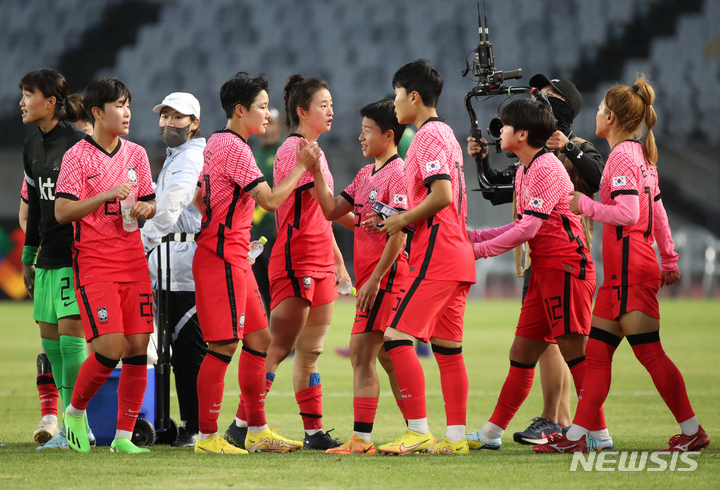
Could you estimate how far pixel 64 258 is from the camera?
4.69 m

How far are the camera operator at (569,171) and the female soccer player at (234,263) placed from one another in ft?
4.11

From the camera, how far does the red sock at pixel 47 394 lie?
195 inches

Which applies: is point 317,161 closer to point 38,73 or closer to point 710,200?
point 38,73

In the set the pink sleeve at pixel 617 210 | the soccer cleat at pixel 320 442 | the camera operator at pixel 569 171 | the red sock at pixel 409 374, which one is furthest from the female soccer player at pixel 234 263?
the pink sleeve at pixel 617 210

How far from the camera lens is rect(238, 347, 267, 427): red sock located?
445 cm

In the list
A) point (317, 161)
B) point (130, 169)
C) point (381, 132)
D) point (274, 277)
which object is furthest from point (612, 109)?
point (130, 169)

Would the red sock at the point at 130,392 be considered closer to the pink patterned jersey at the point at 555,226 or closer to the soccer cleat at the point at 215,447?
the soccer cleat at the point at 215,447

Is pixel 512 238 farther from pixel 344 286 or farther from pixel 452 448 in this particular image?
pixel 344 286

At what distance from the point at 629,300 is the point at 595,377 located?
0.43 meters

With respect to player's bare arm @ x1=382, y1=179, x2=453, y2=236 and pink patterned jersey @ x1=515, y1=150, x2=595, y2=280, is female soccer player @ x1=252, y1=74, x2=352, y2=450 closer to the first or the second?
player's bare arm @ x1=382, y1=179, x2=453, y2=236

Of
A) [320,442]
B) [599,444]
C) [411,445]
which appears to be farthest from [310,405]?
[599,444]

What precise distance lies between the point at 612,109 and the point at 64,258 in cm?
312

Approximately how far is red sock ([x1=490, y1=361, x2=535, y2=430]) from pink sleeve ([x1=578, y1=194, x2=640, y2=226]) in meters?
0.95
